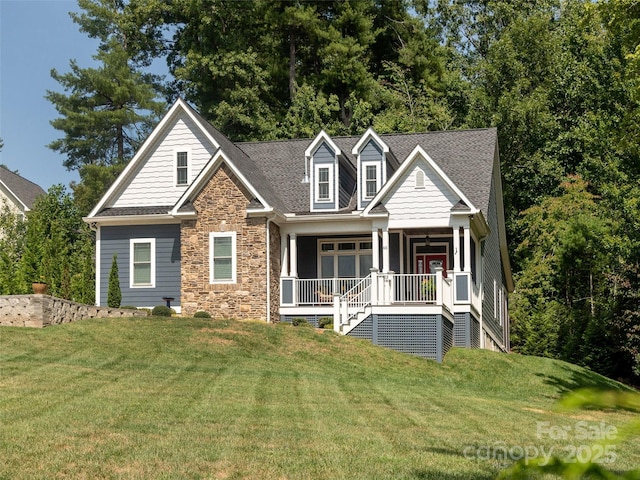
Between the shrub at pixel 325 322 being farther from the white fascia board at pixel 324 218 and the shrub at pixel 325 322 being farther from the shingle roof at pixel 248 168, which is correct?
the shingle roof at pixel 248 168

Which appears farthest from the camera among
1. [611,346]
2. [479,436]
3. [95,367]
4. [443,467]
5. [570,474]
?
[611,346]

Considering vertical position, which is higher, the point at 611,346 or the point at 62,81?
the point at 62,81

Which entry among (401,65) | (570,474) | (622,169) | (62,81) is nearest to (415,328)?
(622,169)

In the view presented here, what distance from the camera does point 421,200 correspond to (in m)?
25.5

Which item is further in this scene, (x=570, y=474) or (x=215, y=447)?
(x=215, y=447)

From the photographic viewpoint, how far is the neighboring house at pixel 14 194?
45344 millimetres

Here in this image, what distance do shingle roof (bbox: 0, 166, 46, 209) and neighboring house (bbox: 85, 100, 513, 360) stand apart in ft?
61.7

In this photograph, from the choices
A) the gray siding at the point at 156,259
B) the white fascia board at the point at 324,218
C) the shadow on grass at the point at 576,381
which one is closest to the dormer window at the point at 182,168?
the gray siding at the point at 156,259

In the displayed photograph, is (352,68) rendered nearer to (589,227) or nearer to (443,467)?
(589,227)

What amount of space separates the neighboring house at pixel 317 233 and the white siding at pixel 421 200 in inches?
1.2

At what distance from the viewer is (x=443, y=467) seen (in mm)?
9727

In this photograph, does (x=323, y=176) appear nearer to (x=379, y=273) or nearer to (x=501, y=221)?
(x=379, y=273)

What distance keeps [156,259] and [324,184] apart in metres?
5.56

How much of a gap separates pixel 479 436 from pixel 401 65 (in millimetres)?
38342
